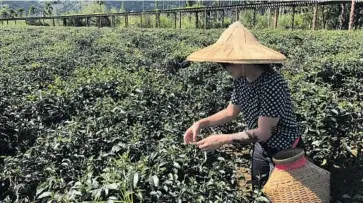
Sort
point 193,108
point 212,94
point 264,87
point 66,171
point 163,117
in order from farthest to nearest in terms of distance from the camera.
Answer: point 212,94 → point 193,108 → point 163,117 → point 66,171 → point 264,87

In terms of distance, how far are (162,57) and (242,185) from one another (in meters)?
6.95

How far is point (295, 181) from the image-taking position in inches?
108

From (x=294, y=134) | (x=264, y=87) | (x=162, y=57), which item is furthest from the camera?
(x=162, y=57)

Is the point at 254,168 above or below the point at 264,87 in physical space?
below

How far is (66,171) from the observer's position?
321 centimetres

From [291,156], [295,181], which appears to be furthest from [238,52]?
[295,181]

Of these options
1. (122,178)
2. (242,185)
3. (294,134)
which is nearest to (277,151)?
(294,134)

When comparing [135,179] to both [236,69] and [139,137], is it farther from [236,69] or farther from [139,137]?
[139,137]

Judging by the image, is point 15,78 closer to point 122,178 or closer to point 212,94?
point 212,94

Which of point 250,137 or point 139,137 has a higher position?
point 250,137

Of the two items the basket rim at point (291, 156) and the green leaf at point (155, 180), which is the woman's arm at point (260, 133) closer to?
the basket rim at point (291, 156)

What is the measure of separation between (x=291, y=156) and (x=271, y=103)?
0.47 m

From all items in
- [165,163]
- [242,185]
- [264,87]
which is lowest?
[242,185]

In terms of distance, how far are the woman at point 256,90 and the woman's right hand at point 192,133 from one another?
25cm
